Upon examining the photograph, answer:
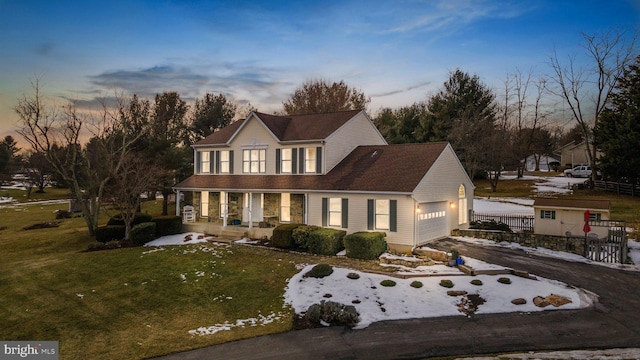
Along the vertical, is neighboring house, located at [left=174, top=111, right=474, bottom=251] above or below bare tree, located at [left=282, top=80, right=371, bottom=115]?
below

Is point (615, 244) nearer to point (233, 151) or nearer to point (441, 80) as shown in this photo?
point (233, 151)

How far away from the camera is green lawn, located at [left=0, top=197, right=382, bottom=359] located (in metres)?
11.0

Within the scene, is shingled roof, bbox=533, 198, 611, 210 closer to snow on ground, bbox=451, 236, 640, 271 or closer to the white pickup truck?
snow on ground, bbox=451, 236, 640, 271

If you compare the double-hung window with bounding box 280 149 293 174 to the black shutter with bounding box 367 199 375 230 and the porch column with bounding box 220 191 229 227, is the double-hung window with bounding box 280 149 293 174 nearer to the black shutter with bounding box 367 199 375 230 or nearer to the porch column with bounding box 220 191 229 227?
the porch column with bounding box 220 191 229 227

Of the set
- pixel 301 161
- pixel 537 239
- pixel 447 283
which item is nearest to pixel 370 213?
pixel 301 161

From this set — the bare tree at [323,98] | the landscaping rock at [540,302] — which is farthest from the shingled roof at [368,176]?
the bare tree at [323,98]

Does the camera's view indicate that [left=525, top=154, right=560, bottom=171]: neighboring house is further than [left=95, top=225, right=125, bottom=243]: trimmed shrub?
Yes

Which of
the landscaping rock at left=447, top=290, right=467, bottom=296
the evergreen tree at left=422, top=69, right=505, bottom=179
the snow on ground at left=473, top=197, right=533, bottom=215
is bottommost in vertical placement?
A: the landscaping rock at left=447, top=290, right=467, bottom=296

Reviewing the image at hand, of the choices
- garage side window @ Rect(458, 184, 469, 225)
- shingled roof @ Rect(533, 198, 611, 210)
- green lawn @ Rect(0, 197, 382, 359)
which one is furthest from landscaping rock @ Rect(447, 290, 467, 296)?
garage side window @ Rect(458, 184, 469, 225)

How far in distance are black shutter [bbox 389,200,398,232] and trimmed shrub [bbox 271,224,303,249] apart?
17.9 feet

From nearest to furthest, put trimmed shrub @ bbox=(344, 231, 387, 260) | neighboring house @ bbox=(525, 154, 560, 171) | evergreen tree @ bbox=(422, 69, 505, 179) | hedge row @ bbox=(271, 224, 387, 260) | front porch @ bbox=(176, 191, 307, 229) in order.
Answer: trimmed shrub @ bbox=(344, 231, 387, 260)
hedge row @ bbox=(271, 224, 387, 260)
front porch @ bbox=(176, 191, 307, 229)
evergreen tree @ bbox=(422, 69, 505, 179)
neighboring house @ bbox=(525, 154, 560, 171)

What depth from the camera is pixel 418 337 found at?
10406 mm

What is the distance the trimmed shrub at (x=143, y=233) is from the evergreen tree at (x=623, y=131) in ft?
126

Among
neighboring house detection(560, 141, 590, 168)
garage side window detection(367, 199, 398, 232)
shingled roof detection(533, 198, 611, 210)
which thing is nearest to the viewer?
shingled roof detection(533, 198, 611, 210)
